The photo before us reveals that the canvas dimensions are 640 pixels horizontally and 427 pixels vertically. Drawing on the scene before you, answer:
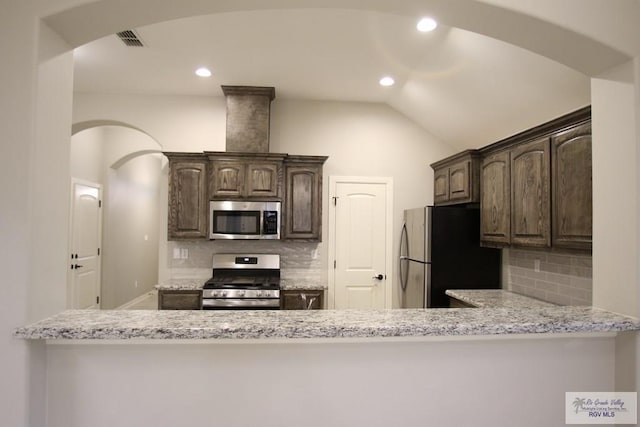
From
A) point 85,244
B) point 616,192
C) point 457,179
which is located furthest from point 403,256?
point 85,244

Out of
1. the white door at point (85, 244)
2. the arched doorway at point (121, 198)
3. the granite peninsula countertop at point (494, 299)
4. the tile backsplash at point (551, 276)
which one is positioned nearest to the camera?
A: the tile backsplash at point (551, 276)

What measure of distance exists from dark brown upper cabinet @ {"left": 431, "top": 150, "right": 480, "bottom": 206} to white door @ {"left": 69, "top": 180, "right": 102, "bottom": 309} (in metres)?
4.48

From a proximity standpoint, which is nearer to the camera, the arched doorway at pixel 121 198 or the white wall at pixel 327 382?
the white wall at pixel 327 382

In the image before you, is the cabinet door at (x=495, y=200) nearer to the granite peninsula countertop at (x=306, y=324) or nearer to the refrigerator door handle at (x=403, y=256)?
the refrigerator door handle at (x=403, y=256)

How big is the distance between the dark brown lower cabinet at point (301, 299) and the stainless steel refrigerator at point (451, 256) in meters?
1.04

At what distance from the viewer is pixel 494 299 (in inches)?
117

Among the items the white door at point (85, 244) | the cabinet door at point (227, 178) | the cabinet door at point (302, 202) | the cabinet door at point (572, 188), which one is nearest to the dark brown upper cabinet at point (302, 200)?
the cabinet door at point (302, 202)

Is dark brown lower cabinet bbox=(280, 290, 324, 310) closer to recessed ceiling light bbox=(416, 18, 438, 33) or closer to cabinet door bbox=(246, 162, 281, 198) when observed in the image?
cabinet door bbox=(246, 162, 281, 198)

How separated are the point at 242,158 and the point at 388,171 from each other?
176 cm

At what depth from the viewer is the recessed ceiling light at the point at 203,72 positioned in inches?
130

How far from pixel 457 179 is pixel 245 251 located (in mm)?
2467

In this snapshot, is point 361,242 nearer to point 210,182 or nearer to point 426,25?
point 210,182

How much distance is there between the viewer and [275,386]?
1.42 m

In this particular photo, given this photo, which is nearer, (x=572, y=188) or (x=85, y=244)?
(x=572, y=188)
